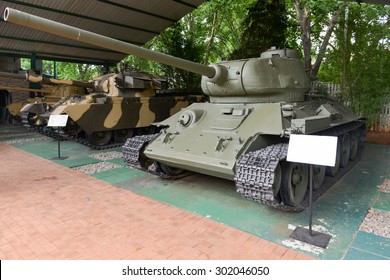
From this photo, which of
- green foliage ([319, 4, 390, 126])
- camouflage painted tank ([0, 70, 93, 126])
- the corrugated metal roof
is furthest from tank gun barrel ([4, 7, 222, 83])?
the corrugated metal roof

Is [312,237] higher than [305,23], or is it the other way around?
[305,23]

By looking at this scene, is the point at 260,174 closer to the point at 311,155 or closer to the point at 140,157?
the point at 311,155

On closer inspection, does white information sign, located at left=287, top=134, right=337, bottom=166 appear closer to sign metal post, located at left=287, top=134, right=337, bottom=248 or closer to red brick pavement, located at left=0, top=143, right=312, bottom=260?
sign metal post, located at left=287, top=134, right=337, bottom=248

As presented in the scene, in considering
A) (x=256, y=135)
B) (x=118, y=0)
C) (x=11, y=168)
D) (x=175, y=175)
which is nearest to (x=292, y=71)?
(x=256, y=135)

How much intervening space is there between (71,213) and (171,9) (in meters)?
12.3

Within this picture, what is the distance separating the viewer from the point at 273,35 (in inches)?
629

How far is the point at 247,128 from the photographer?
18.0ft

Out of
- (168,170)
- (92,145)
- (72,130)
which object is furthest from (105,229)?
(72,130)

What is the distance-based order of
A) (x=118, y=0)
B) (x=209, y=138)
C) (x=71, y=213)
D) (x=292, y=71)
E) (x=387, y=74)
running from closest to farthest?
(x=71, y=213), (x=209, y=138), (x=292, y=71), (x=387, y=74), (x=118, y=0)

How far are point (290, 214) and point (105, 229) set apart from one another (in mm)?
2803

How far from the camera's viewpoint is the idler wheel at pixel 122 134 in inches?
458

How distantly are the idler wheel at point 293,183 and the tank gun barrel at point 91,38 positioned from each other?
2344 mm

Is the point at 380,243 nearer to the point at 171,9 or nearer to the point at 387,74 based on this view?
the point at 387,74

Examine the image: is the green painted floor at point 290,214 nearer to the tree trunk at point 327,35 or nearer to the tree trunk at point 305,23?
the tree trunk at point 327,35
